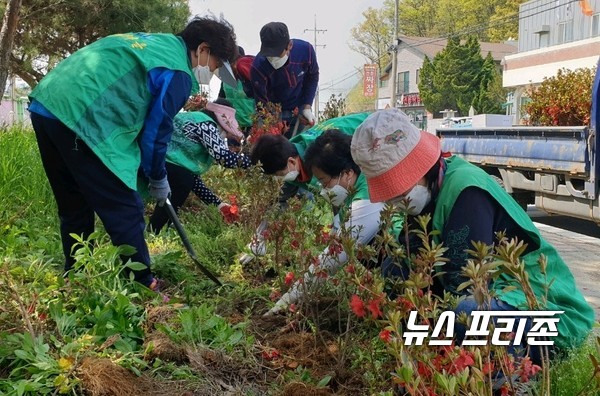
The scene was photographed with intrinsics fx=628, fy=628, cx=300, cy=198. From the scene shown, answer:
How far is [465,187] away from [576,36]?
102 feet

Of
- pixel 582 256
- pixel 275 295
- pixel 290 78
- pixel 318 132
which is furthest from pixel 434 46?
pixel 275 295

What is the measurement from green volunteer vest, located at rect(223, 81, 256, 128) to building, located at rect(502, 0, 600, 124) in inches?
922

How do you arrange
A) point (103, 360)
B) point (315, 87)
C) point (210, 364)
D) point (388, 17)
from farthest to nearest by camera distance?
point (388, 17)
point (315, 87)
point (210, 364)
point (103, 360)

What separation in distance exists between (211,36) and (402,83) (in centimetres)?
5372

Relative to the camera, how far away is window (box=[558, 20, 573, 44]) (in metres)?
30.0

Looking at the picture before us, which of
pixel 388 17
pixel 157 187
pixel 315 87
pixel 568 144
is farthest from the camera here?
pixel 388 17

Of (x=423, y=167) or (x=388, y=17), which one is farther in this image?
(x=388, y=17)

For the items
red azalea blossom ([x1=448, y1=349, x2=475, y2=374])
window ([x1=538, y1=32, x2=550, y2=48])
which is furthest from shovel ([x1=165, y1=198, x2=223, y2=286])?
window ([x1=538, y1=32, x2=550, y2=48])

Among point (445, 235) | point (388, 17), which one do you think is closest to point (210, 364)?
point (445, 235)

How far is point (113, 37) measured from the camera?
9.71 feet

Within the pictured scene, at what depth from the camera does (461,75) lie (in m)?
41.5

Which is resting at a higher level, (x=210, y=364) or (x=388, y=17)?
A: (x=388, y=17)

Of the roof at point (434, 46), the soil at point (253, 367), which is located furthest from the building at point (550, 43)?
the soil at point (253, 367)

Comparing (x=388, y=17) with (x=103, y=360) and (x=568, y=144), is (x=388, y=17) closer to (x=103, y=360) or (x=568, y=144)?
(x=568, y=144)
